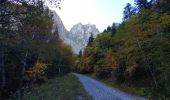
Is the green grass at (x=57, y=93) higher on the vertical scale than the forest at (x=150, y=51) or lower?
lower

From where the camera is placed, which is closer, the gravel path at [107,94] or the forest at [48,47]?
the forest at [48,47]

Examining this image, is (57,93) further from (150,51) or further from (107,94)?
(150,51)

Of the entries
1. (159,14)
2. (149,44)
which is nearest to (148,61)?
(149,44)

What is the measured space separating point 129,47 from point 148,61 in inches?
151

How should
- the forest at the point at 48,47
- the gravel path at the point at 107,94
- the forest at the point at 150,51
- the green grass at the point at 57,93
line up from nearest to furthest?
the forest at the point at 48,47 → the green grass at the point at 57,93 → the gravel path at the point at 107,94 → the forest at the point at 150,51

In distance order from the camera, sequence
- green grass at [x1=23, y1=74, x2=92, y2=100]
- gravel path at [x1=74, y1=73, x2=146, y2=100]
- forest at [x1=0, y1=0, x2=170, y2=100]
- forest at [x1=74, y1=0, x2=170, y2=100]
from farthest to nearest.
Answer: forest at [x1=74, y1=0, x2=170, y2=100], gravel path at [x1=74, y1=73, x2=146, y2=100], green grass at [x1=23, y1=74, x2=92, y2=100], forest at [x1=0, y1=0, x2=170, y2=100]

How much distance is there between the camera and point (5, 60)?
98.5 feet

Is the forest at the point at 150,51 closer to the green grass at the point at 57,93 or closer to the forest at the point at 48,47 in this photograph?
the forest at the point at 48,47

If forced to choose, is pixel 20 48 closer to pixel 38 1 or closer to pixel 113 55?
pixel 38 1

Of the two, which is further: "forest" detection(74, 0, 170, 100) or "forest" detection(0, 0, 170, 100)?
"forest" detection(74, 0, 170, 100)

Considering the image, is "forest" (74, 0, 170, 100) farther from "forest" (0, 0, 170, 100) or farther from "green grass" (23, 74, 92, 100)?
"green grass" (23, 74, 92, 100)

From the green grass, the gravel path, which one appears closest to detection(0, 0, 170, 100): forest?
the green grass

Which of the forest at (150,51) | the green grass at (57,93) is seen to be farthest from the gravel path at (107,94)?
the forest at (150,51)

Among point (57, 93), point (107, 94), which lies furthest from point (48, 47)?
point (57, 93)
